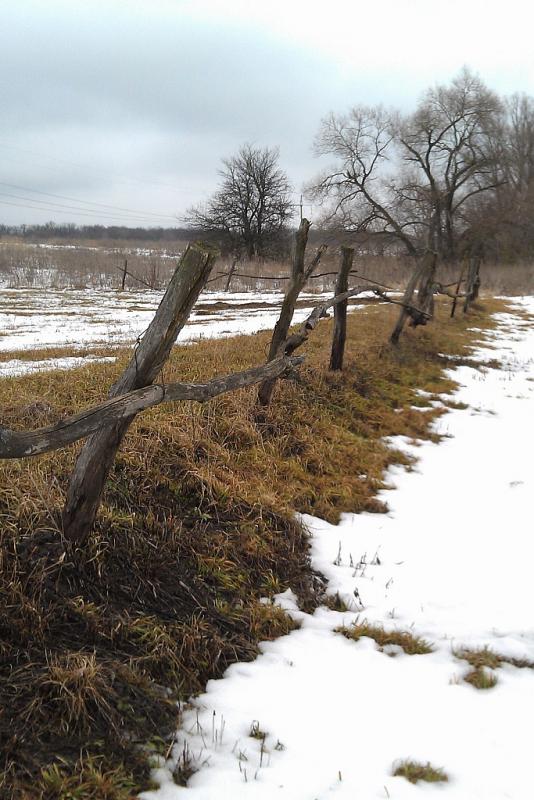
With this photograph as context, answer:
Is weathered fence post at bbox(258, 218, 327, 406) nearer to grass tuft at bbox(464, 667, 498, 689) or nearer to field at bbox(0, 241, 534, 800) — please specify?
field at bbox(0, 241, 534, 800)

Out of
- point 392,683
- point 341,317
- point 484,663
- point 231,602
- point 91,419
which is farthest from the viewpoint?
point 341,317

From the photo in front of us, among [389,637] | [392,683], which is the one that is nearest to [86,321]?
[389,637]

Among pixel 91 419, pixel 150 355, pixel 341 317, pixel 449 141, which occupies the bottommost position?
pixel 91 419

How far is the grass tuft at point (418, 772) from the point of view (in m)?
2.03

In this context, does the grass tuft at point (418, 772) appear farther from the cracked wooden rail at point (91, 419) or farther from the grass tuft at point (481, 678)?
the cracked wooden rail at point (91, 419)

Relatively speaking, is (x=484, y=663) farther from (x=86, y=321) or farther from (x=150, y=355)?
(x=86, y=321)

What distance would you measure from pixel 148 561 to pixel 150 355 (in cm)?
132

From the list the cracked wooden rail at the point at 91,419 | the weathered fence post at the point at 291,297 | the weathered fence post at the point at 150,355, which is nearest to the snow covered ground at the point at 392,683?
the weathered fence post at the point at 150,355

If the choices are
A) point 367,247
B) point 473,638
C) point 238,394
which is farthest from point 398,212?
point 473,638

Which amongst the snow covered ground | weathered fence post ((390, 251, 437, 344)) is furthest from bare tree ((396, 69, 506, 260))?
the snow covered ground

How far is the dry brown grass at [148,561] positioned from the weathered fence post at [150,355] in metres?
0.40

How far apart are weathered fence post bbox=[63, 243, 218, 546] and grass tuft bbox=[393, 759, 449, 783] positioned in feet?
6.55

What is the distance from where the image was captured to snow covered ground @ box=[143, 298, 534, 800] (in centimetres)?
203

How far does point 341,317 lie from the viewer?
7.16m
